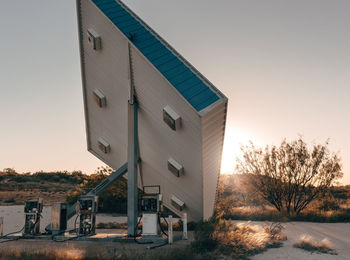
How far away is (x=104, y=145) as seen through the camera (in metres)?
15.1

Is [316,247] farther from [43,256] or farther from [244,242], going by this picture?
[43,256]

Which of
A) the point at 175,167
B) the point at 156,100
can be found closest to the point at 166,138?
the point at 175,167

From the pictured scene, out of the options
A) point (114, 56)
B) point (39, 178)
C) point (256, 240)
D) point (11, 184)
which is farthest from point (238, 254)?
point (39, 178)

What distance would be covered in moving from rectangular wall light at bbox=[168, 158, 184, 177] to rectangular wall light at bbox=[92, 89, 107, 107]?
375 cm

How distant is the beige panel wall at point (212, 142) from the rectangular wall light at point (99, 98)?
508 centimetres

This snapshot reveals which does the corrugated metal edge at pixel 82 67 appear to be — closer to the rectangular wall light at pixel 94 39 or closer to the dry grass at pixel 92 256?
the rectangular wall light at pixel 94 39

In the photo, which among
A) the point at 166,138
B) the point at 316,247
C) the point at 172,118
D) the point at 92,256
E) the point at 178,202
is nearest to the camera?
the point at 92,256

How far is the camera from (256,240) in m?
10.6

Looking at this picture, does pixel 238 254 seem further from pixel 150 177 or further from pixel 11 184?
A: pixel 11 184

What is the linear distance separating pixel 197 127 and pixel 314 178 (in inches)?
582

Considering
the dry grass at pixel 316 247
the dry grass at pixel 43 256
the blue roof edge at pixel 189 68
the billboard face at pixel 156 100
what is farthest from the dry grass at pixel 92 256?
the blue roof edge at pixel 189 68

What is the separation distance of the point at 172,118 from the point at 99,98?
4.59 metres

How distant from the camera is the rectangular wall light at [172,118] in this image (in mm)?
9289

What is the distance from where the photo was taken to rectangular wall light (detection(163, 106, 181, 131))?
929cm
